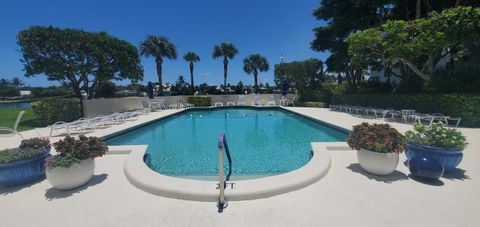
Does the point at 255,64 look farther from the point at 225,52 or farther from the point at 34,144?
the point at 34,144

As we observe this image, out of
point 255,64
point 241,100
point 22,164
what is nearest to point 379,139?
point 22,164

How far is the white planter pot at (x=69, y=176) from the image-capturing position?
3006mm

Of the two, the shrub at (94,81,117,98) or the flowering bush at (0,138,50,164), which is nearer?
the flowering bush at (0,138,50,164)

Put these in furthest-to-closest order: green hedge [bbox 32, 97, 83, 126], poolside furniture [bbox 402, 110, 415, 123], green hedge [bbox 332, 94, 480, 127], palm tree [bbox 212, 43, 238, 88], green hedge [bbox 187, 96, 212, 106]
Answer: palm tree [bbox 212, 43, 238, 88]
green hedge [bbox 187, 96, 212, 106]
green hedge [bbox 32, 97, 83, 126]
poolside furniture [bbox 402, 110, 415, 123]
green hedge [bbox 332, 94, 480, 127]

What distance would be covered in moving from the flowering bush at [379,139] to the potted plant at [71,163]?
4.62m

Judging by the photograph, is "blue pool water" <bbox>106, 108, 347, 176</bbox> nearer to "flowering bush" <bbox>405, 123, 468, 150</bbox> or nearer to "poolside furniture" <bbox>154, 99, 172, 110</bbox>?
"flowering bush" <bbox>405, 123, 468, 150</bbox>

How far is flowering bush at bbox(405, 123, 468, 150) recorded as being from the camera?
338 cm

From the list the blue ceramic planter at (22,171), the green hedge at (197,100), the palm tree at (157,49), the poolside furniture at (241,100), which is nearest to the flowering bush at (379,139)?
the blue ceramic planter at (22,171)

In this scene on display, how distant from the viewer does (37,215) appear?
2.57 metres

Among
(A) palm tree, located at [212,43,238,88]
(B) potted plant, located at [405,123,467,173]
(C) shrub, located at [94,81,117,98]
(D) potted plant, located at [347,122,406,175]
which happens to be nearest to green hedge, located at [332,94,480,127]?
(B) potted plant, located at [405,123,467,173]

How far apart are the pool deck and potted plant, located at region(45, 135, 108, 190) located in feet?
0.60

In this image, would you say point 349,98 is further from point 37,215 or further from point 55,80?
point 55,80

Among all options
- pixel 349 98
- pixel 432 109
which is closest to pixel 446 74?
pixel 432 109

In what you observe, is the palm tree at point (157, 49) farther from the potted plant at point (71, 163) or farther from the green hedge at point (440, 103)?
the potted plant at point (71, 163)
